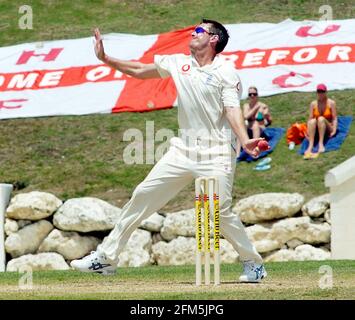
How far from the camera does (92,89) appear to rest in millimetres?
23500

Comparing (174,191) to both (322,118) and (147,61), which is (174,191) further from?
(147,61)

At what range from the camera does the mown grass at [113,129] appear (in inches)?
810

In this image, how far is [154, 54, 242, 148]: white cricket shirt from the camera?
11.8 meters

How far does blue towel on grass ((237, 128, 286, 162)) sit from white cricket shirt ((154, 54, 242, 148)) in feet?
29.1

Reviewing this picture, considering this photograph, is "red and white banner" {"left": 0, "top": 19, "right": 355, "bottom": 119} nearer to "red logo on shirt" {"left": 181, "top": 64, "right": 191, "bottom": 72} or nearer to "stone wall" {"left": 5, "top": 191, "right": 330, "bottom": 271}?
"stone wall" {"left": 5, "top": 191, "right": 330, "bottom": 271}

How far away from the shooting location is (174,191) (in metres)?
12.0

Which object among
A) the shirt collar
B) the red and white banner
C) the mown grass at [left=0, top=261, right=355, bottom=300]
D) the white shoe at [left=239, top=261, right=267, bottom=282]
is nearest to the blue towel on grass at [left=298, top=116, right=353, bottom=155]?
the red and white banner

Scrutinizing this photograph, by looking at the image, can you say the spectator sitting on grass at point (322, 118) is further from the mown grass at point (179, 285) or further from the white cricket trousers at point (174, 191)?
the white cricket trousers at point (174, 191)

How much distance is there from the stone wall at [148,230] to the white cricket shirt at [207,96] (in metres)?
6.62

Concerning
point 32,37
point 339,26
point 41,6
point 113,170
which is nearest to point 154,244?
point 113,170

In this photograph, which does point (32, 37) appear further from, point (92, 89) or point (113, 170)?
point (113, 170)

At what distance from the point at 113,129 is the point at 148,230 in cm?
439

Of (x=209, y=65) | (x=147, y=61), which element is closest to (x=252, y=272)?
(x=209, y=65)
